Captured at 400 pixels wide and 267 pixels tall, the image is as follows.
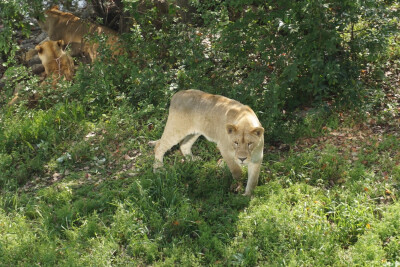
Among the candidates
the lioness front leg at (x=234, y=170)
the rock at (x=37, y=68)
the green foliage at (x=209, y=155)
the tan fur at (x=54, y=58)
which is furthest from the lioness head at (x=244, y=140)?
the rock at (x=37, y=68)

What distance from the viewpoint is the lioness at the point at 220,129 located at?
242 inches

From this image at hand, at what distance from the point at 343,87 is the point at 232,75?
221cm

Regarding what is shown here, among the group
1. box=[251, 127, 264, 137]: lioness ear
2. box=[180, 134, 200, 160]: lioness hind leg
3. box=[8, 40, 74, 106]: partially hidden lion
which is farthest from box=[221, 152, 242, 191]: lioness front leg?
box=[8, 40, 74, 106]: partially hidden lion

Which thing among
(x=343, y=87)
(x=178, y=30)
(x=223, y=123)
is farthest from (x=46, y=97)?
(x=343, y=87)

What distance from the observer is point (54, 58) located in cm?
1023

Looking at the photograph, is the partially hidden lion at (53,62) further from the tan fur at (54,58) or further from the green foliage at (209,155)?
the green foliage at (209,155)

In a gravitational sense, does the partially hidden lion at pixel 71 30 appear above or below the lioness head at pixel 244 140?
above

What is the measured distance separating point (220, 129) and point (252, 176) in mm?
840

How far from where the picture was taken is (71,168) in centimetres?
809

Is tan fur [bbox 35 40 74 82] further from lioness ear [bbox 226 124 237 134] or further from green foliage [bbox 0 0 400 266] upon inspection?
lioness ear [bbox 226 124 237 134]

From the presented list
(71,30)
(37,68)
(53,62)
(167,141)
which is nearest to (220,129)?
(167,141)

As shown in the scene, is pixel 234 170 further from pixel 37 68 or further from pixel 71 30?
pixel 37 68

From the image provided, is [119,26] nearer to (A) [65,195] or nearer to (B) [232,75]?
(B) [232,75]

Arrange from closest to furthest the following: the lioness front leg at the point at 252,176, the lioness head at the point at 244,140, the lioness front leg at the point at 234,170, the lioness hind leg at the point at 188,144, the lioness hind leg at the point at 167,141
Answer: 1. the lioness head at the point at 244,140
2. the lioness front leg at the point at 252,176
3. the lioness front leg at the point at 234,170
4. the lioness hind leg at the point at 167,141
5. the lioness hind leg at the point at 188,144
